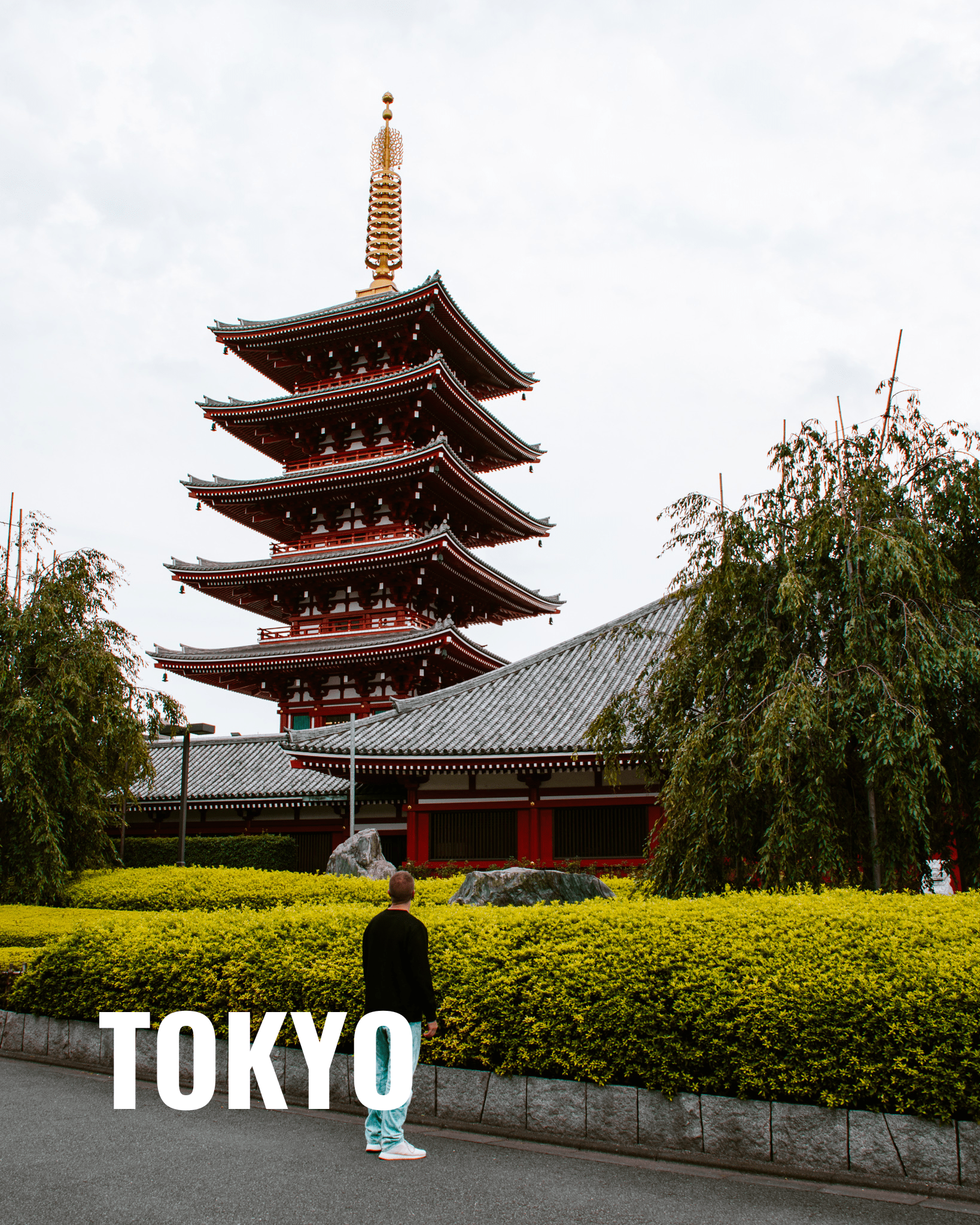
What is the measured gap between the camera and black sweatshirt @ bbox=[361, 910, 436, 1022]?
5414 millimetres

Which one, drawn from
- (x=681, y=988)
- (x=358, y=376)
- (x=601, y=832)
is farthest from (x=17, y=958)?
(x=358, y=376)

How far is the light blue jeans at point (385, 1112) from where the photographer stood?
5312 millimetres

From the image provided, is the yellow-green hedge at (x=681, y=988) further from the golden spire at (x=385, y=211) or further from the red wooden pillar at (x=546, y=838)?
the golden spire at (x=385, y=211)

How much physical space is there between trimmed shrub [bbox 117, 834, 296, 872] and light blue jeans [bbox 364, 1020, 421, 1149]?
18593mm

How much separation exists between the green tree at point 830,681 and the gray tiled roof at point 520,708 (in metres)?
8.62

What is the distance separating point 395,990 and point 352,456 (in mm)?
27244

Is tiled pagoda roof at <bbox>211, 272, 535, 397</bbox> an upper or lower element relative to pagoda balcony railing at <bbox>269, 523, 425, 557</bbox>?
upper

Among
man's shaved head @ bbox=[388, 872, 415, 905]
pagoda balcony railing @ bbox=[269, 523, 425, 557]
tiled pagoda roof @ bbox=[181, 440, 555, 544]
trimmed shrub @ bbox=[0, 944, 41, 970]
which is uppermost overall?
tiled pagoda roof @ bbox=[181, 440, 555, 544]

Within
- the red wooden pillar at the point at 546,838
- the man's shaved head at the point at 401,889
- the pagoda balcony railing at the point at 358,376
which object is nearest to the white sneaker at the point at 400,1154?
the man's shaved head at the point at 401,889

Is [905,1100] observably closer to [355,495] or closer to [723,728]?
[723,728]

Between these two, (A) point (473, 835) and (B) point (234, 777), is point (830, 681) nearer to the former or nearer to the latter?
(A) point (473, 835)

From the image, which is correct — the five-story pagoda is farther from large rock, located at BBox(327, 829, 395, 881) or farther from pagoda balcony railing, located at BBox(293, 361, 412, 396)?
large rock, located at BBox(327, 829, 395, 881)

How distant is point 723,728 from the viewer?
360 inches

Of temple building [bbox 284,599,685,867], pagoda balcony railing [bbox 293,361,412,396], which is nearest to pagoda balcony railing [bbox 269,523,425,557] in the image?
pagoda balcony railing [bbox 293,361,412,396]
